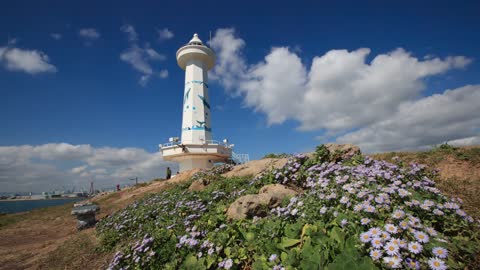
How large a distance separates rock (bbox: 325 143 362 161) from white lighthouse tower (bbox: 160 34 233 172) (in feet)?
71.9

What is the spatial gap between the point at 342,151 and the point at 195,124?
23.4m

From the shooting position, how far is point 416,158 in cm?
770

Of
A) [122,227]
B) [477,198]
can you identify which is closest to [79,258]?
[122,227]

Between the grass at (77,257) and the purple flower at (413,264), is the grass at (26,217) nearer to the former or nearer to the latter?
the grass at (77,257)

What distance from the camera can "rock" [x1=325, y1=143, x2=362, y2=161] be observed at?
6.94 m

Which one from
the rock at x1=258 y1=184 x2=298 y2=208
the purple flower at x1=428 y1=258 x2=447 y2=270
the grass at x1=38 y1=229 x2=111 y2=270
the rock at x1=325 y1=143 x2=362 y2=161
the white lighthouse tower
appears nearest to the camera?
the purple flower at x1=428 y1=258 x2=447 y2=270

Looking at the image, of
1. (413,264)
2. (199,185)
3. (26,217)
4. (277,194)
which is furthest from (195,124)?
(413,264)

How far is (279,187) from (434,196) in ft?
8.99

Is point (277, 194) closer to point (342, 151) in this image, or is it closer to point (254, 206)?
point (254, 206)

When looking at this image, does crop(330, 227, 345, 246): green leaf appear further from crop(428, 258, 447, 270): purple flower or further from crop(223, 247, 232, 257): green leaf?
crop(223, 247, 232, 257): green leaf

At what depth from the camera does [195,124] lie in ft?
94.9

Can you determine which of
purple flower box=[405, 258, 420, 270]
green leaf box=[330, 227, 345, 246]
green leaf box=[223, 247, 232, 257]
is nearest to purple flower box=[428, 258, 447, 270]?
purple flower box=[405, 258, 420, 270]

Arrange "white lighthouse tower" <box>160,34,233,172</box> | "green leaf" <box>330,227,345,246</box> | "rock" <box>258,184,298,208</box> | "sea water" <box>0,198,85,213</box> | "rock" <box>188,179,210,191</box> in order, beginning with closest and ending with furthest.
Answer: "green leaf" <box>330,227,345,246</box>
"rock" <box>258,184,298,208</box>
"rock" <box>188,179,210,191</box>
"white lighthouse tower" <box>160,34,233,172</box>
"sea water" <box>0,198,85,213</box>

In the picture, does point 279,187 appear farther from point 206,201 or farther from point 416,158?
point 416,158
